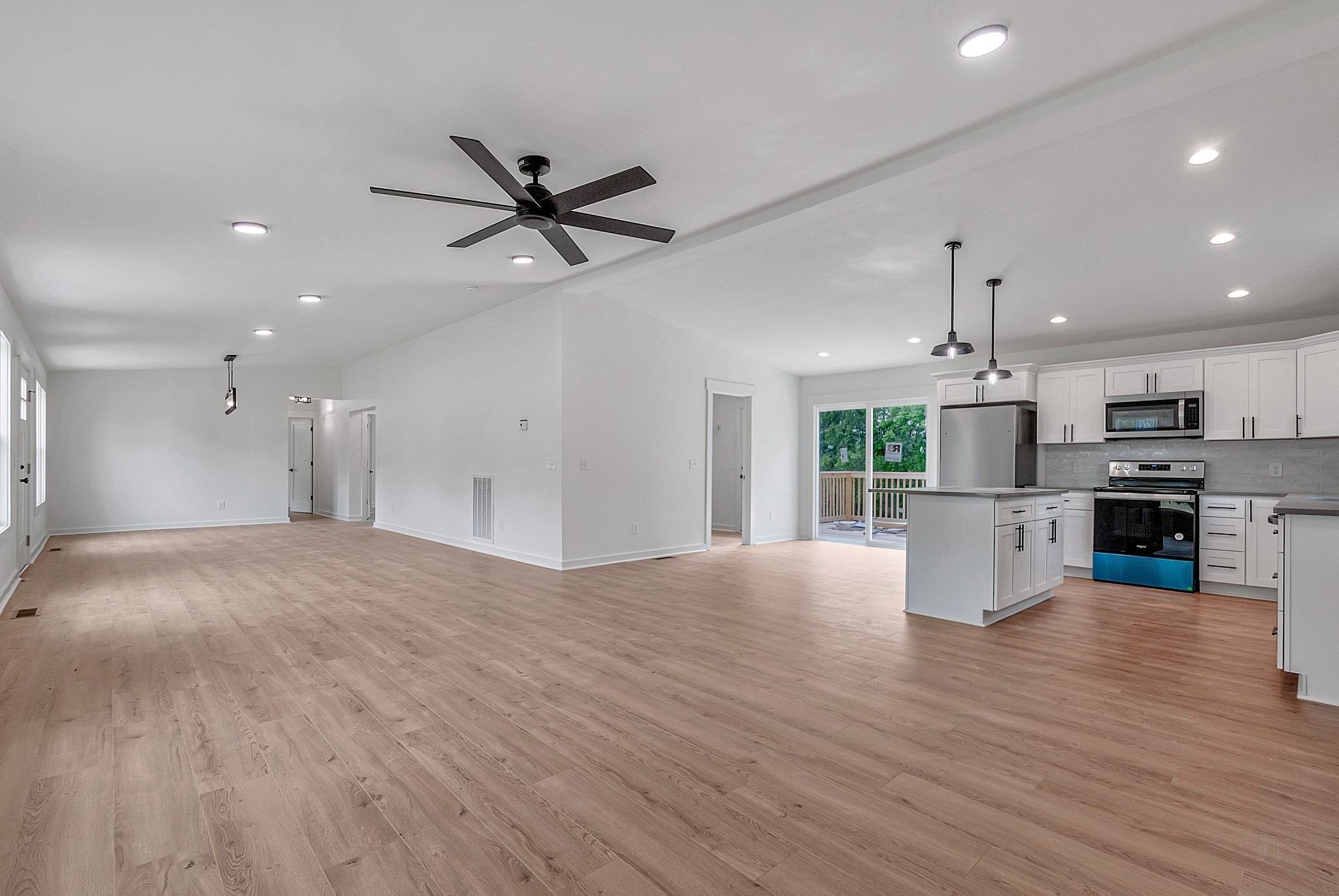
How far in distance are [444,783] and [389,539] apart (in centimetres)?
739

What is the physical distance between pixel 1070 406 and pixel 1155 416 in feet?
2.45

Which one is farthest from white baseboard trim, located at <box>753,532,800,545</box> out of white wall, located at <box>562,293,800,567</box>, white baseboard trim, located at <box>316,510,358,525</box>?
white baseboard trim, located at <box>316,510,358,525</box>

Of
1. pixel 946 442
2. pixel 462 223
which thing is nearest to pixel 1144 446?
pixel 946 442

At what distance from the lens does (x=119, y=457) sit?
10.1 m

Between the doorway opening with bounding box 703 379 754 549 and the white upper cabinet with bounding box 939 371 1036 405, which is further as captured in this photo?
the doorway opening with bounding box 703 379 754 549

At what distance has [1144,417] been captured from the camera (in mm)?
6242

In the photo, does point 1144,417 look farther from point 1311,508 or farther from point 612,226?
point 612,226

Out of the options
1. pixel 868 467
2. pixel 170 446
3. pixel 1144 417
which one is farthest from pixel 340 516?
pixel 1144 417

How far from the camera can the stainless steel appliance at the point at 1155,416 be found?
598cm

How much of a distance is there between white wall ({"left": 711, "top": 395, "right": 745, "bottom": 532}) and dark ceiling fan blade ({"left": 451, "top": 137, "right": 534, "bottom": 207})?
7.28 metres

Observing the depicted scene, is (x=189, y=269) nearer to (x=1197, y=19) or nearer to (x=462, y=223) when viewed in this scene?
(x=462, y=223)

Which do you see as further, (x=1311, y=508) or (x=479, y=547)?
(x=479, y=547)

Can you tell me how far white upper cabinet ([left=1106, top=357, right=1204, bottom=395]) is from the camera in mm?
6012

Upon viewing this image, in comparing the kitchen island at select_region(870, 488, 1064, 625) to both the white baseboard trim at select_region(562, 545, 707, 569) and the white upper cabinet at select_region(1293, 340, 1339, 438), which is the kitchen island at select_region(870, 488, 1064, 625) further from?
the white baseboard trim at select_region(562, 545, 707, 569)
